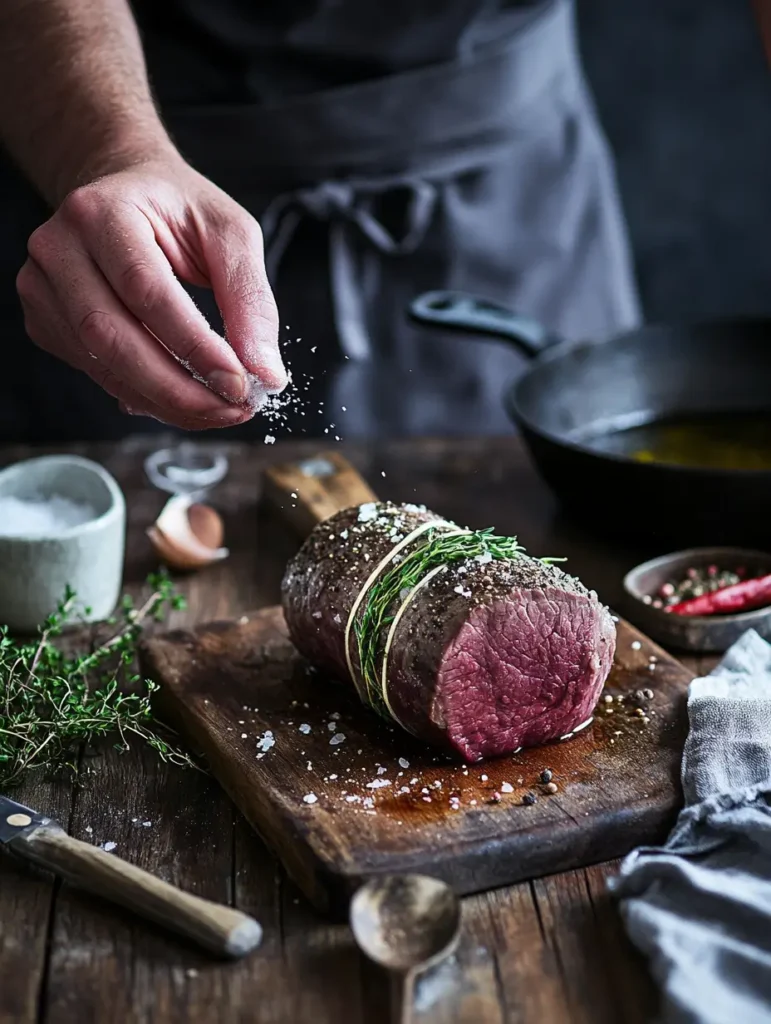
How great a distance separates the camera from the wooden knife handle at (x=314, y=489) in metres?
2.53

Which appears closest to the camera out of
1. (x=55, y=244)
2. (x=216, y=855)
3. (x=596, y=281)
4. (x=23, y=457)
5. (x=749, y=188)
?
(x=216, y=855)

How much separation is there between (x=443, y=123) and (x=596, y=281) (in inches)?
25.5

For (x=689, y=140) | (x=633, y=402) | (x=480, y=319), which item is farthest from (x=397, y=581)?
(x=689, y=140)

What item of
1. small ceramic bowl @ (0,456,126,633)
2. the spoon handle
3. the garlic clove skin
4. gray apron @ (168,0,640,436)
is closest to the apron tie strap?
gray apron @ (168,0,640,436)

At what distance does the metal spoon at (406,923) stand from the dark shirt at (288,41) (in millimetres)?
2014

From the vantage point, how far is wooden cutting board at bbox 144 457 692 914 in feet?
5.38

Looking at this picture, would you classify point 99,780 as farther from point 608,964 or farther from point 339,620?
point 608,964

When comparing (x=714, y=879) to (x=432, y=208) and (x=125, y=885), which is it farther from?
(x=432, y=208)

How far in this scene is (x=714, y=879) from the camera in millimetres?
1575

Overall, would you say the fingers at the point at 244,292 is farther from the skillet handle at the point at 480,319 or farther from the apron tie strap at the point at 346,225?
the apron tie strap at the point at 346,225

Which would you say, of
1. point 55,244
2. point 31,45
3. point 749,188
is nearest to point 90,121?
point 31,45

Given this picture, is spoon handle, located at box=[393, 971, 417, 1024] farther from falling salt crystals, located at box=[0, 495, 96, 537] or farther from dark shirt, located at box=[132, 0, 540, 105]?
dark shirt, located at box=[132, 0, 540, 105]

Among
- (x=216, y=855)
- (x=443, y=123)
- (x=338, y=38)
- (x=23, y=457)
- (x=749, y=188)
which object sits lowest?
(x=749, y=188)

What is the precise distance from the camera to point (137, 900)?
154cm
